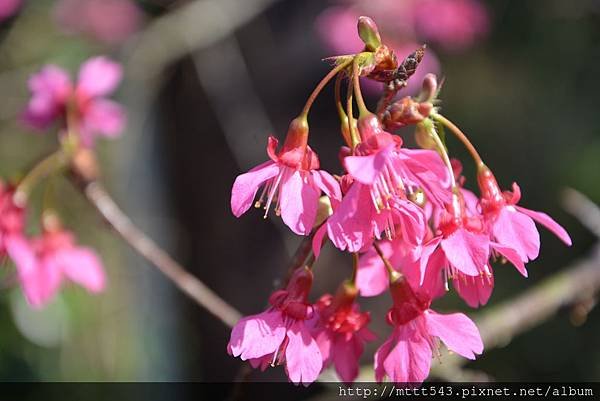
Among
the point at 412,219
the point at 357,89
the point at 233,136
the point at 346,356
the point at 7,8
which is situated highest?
the point at 7,8

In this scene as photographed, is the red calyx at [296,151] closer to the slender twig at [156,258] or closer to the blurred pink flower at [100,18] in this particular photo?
the slender twig at [156,258]

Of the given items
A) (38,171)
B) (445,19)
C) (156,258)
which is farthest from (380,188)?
(445,19)

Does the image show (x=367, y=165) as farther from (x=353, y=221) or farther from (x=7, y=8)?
(x=7, y=8)

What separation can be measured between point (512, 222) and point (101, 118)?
2.60 feet

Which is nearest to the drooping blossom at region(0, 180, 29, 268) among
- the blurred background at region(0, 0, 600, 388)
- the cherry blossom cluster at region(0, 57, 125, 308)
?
the cherry blossom cluster at region(0, 57, 125, 308)

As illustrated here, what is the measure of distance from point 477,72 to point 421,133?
249 centimetres

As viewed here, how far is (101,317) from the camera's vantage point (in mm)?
2752

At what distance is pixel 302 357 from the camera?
62cm

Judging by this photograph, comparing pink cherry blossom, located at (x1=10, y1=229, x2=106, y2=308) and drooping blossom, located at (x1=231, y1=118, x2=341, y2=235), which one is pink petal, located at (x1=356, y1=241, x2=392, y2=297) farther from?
pink cherry blossom, located at (x1=10, y1=229, x2=106, y2=308)

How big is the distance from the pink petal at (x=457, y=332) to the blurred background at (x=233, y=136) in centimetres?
69

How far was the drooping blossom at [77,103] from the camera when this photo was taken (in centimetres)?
114

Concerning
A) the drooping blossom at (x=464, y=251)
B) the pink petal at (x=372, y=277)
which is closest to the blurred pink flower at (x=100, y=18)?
the pink petal at (x=372, y=277)

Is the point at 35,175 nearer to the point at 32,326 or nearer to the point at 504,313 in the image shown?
the point at 504,313

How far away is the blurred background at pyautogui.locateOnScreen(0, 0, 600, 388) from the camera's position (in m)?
1.95
